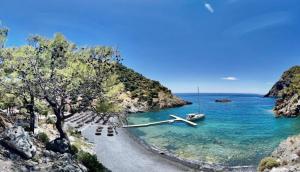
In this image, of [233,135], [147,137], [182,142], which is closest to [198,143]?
[182,142]

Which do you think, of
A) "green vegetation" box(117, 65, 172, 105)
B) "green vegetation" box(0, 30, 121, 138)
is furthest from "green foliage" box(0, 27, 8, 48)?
"green vegetation" box(117, 65, 172, 105)

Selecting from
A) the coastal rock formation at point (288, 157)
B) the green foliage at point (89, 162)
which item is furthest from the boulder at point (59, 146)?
the coastal rock formation at point (288, 157)

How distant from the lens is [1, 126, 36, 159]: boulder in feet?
75.3

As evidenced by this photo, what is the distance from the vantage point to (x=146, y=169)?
109 ft

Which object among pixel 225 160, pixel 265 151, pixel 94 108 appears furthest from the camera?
pixel 265 151

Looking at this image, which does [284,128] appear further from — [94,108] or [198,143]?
[94,108]

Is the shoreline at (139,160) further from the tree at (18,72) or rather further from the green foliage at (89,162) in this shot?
the tree at (18,72)

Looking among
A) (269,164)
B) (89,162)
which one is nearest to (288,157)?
(269,164)

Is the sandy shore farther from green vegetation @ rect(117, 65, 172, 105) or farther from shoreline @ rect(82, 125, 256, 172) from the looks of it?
green vegetation @ rect(117, 65, 172, 105)

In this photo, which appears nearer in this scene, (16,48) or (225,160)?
(16,48)

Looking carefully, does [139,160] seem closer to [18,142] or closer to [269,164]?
[269,164]

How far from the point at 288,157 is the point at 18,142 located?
923 inches

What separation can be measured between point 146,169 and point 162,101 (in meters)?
108

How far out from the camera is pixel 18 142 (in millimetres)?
23266
